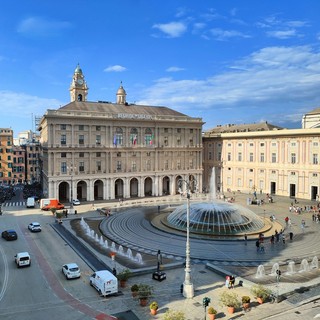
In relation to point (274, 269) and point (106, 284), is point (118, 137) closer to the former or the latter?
point (274, 269)

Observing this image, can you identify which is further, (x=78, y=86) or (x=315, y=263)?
(x=78, y=86)

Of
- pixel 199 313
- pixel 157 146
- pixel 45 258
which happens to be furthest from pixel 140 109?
pixel 199 313

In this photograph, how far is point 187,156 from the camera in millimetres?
82750

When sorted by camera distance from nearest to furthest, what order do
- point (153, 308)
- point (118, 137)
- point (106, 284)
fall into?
point (153, 308), point (106, 284), point (118, 137)

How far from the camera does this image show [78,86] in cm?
8694

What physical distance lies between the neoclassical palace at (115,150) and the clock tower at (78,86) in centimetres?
27

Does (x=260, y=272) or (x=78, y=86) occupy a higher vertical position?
(x=78, y=86)

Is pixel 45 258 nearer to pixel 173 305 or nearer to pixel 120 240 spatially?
pixel 120 240

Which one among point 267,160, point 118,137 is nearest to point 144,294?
point 118,137

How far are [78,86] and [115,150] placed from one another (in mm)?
26334

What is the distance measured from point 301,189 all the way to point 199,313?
191ft

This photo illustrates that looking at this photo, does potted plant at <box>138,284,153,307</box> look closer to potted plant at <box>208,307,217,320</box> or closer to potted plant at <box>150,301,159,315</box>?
potted plant at <box>150,301,159,315</box>

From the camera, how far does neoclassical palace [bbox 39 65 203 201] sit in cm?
6631

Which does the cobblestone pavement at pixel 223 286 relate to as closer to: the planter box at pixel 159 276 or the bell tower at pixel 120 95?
the planter box at pixel 159 276
